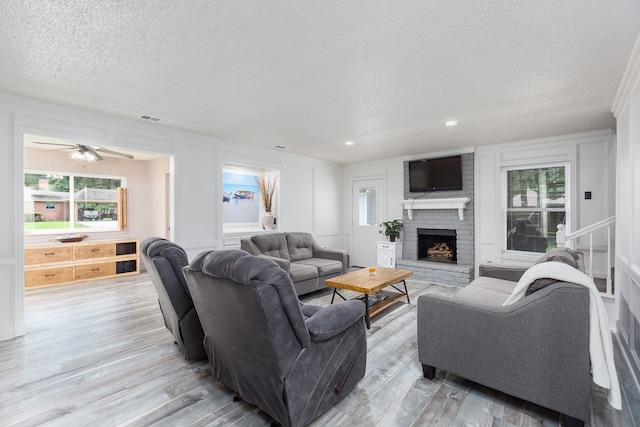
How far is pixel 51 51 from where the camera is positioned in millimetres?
2268

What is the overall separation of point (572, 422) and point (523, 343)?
460mm

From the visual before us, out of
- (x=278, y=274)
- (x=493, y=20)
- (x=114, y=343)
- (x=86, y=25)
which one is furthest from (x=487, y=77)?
(x=114, y=343)

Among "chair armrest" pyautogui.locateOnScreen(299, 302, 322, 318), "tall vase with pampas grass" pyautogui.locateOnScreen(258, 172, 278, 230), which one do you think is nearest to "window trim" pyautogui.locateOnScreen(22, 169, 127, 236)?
"tall vase with pampas grass" pyautogui.locateOnScreen(258, 172, 278, 230)

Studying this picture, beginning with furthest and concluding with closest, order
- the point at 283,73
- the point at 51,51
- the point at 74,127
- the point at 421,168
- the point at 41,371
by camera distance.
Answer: the point at 421,168 < the point at 74,127 < the point at 283,73 < the point at 41,371 < the point at 51,51

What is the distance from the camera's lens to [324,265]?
475cm

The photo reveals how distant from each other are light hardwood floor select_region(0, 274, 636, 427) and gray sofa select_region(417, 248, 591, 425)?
20cm

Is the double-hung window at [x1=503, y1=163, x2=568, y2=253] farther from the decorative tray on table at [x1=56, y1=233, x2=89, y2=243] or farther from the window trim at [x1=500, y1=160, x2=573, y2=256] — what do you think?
the decorative tray on table at [x1=56, y1=233, x2=89, y2=243]

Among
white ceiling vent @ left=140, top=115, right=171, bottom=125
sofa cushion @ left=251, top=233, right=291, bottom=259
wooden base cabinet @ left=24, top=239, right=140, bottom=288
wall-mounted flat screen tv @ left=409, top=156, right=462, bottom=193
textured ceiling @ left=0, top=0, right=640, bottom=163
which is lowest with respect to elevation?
wooden base cabinet @ left=24, top=239, right=140, bottom=288

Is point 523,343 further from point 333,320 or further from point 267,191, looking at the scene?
point 267,191

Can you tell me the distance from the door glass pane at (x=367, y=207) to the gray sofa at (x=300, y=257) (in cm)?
197

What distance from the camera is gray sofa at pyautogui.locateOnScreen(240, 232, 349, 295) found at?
4297mm

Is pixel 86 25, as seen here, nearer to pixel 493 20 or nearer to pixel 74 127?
pixel 74 127

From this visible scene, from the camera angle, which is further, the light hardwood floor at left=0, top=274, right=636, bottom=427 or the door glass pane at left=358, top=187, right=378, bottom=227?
the door glass pane at left=358, top=187, right=378, bottom=227

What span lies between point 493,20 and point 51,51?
313 cm
